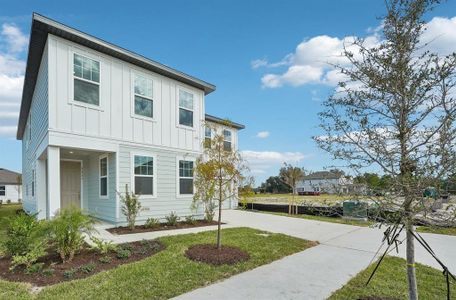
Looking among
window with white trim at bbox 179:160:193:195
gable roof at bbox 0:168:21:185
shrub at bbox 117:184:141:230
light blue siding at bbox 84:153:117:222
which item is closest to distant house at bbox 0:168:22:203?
gable roof at bbox 0:168:21:185

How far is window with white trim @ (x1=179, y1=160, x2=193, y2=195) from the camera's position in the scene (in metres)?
11.6

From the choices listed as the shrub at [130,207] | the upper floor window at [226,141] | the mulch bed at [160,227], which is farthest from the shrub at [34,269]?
the upper floor window at [226,141]

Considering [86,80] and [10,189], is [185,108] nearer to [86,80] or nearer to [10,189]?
[86,80]

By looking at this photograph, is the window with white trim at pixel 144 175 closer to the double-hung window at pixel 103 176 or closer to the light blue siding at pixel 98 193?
the light blue siding at pixel 98 193

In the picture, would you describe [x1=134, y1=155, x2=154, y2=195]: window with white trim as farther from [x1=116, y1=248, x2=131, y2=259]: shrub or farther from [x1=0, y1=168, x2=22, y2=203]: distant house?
[x1=0, y1=168, x2=22, y2=203]: distant house

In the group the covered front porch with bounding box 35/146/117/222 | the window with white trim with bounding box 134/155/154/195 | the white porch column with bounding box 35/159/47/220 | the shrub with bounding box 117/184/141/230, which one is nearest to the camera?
the covered front porch with bounding box 35/146/117/222

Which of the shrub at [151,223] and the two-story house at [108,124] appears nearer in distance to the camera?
the two-story house at [108,124]

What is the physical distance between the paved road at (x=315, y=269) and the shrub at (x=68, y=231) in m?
2.88

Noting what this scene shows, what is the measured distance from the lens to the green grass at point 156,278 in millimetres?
4133

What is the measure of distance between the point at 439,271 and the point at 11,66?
16903 mm

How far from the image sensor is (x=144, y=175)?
10328mm

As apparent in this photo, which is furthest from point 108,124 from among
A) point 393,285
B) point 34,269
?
point 393,285

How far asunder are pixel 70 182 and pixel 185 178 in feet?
16.8

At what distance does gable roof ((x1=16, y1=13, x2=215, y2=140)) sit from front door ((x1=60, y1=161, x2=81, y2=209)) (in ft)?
12.6
